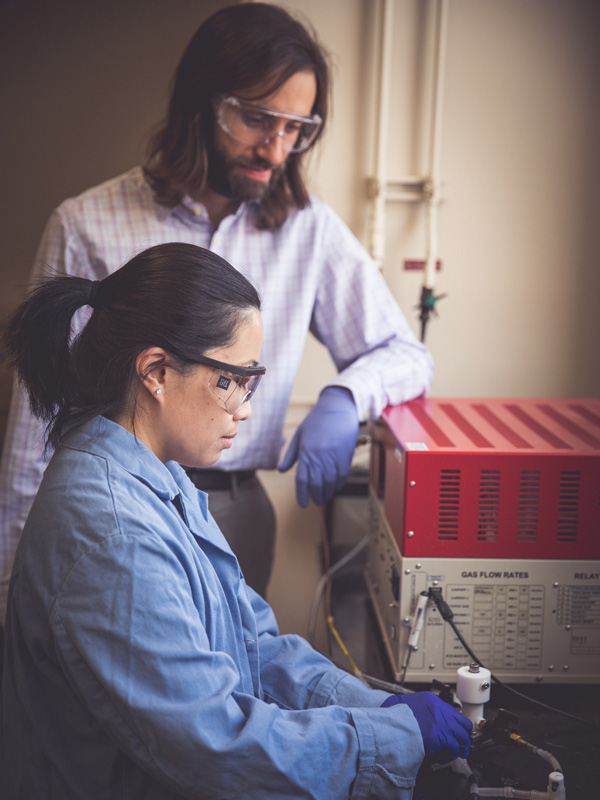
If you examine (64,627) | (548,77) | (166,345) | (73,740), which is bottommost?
(73,740)

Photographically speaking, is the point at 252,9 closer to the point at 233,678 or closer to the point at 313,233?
the point at 313,233

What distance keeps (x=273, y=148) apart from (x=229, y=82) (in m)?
0.16

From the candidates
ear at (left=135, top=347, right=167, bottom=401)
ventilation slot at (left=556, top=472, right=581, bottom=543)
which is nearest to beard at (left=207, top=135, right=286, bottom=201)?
ear at (left=135, top=347, right=167, bottom=401)

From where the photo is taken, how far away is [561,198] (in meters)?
2.25

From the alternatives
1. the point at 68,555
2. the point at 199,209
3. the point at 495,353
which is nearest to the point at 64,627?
the point at 68,555

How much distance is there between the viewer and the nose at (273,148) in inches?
60.2

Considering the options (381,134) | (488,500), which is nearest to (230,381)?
(488,500)

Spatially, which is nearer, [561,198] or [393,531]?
[393,531]

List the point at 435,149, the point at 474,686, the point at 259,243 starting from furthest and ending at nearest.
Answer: the point at 435,149 < the point at 259,243 < the point at 474,686

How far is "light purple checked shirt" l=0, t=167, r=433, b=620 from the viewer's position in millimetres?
1562

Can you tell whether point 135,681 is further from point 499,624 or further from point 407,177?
point 407,177

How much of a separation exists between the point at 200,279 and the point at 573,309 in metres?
1.68

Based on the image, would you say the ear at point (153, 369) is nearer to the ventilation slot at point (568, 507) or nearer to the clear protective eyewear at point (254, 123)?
the ventilation slot at point (568, 507)

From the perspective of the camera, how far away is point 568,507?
1179 mm
